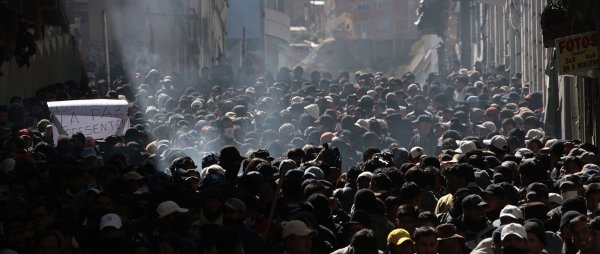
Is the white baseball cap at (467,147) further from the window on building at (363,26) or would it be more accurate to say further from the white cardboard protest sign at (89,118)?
the window on building at (363,26)

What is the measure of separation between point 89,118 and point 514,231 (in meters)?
9.64

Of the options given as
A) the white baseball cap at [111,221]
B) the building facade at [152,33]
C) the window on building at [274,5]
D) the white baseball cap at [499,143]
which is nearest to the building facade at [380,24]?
the window on building at [274,5]

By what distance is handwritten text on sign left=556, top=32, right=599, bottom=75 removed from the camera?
17.1m

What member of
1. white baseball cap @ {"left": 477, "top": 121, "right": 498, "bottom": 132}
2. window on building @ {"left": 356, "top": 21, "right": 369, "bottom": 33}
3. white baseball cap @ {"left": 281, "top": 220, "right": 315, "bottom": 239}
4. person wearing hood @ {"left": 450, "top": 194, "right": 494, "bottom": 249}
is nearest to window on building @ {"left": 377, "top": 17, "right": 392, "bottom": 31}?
window on building @ {"left": 356, "top": 21, "right": 369, "bottom": 33}

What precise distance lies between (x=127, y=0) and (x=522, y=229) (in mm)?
35334

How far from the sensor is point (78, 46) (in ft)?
139

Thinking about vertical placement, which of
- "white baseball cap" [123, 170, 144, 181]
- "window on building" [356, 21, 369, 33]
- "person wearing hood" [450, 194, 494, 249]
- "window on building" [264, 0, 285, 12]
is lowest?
"person wearing hood" [450, 194, 494, 249]

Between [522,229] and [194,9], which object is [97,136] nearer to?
[522,229]

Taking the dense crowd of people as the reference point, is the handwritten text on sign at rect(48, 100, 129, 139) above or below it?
above

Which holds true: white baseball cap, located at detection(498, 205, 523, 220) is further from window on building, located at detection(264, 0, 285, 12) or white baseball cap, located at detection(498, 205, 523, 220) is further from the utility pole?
window on building, located at detection(264, 0, 285, 12)

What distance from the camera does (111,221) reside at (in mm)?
10609

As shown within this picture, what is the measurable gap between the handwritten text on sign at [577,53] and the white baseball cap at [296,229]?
24.1 feet

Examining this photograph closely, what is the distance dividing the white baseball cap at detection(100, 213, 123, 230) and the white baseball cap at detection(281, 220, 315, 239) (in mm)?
1136

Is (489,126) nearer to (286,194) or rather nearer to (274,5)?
(286,194)
